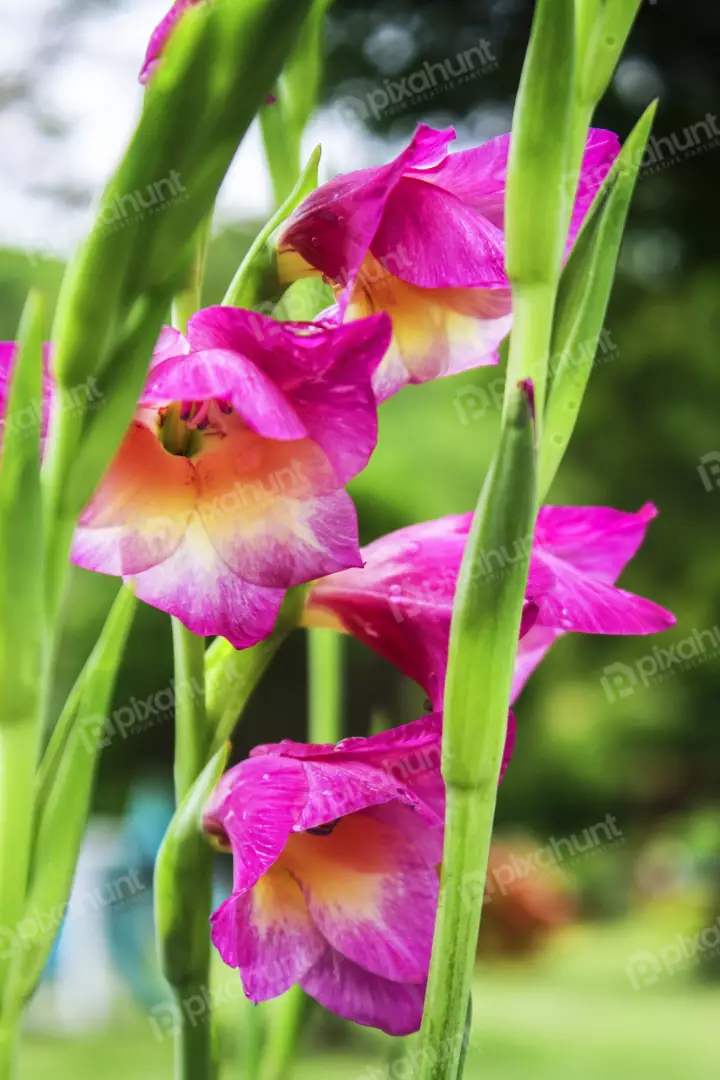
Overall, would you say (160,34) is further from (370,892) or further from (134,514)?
(370,892)

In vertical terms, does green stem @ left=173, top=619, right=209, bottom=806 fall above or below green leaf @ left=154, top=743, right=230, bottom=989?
above

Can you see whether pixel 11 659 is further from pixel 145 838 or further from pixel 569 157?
pixel 145 838

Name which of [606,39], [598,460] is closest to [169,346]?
[606,39]

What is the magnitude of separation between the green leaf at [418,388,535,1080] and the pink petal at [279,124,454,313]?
0.23 ft

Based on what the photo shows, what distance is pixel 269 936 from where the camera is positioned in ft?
0.98

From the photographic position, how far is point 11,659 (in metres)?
0.24

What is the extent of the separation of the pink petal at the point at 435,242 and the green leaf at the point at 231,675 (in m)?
0.09

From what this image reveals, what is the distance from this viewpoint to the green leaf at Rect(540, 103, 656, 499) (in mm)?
297

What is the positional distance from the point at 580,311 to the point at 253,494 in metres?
0.09

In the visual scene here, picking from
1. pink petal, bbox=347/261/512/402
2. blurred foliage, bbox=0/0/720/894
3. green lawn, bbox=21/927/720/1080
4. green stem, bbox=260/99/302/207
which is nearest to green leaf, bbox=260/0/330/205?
green stem, bbox=260/99/302/207

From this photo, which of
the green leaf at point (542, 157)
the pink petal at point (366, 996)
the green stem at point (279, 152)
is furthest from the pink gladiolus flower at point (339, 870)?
the green stem at point (279, 152)

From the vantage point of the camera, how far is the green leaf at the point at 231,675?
315 millimetres

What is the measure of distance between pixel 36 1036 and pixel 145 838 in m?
1.03

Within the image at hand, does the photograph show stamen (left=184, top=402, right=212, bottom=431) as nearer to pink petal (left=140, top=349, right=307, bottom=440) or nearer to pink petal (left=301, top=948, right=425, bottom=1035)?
pink petal (left=140, top=349, right=307, bottom=440)
